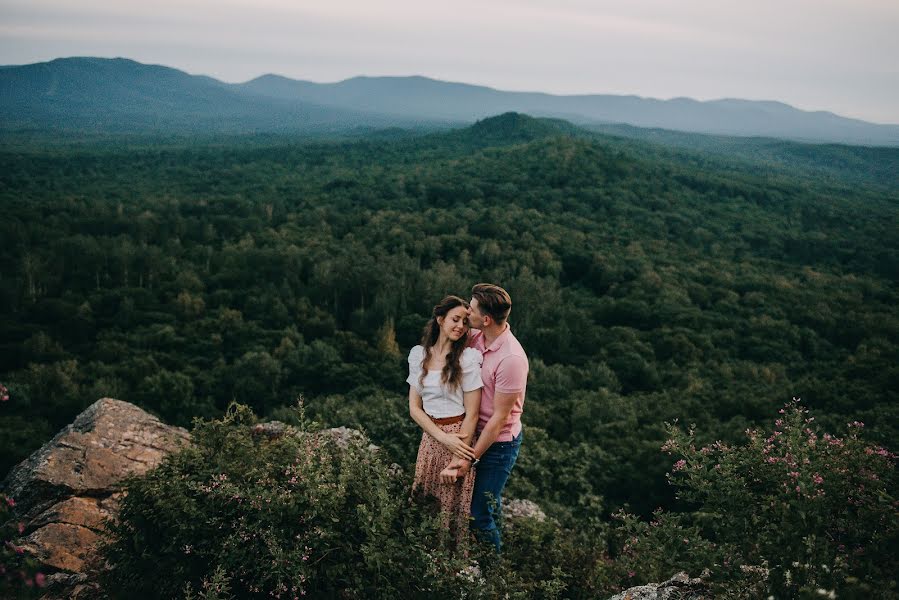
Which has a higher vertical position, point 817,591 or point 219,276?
point 817,591

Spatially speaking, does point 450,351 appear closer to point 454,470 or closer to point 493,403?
point 493,403

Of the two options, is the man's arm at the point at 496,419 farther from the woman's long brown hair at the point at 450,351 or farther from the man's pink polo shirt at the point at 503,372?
the woman's long brown hair at the point at 450,351

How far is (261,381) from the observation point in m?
24.2

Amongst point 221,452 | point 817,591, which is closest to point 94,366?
point 221,452

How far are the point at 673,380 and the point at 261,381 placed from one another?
63.9ft

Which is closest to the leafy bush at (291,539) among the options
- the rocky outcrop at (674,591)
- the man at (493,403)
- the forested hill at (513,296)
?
the man at (493,403)

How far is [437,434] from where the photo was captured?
11.8 ft

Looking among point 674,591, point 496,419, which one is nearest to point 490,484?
point 496,419

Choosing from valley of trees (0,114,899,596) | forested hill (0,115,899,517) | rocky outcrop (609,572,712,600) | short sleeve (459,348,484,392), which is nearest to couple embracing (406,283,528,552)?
short sleeve (459,348,484,392)

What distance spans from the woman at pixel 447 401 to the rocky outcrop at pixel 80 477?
6.62ft

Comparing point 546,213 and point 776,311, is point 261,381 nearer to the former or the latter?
point 776,311

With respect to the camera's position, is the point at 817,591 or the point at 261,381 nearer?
the point at 817,591

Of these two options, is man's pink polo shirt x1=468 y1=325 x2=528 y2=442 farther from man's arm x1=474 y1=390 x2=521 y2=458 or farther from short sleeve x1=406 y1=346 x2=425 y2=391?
short sleeve x1=406 y1=346 x2=425 y2=391

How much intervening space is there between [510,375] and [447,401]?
0.50m
